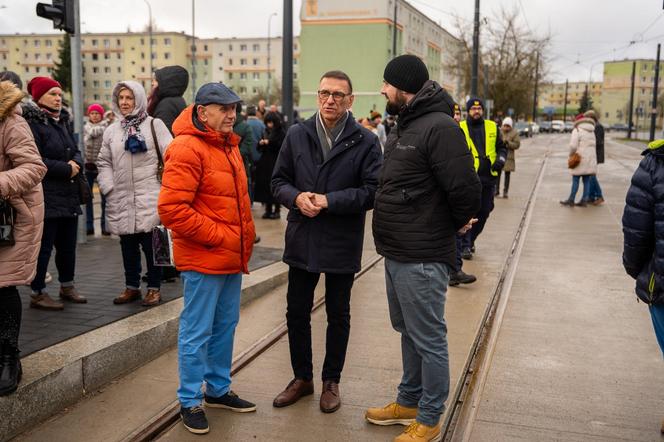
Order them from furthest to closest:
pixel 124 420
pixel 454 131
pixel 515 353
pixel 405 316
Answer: pixel 515 353 → pixel 124 420 → pixel 405 316 → pixel 454 131

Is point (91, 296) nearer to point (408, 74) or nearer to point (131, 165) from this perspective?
point (131, 165)

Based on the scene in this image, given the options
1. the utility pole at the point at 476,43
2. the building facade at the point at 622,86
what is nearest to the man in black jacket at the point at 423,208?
the utility pole at the point at 476,43

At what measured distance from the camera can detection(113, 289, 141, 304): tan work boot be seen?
5.64 metres

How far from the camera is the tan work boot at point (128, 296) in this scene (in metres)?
5.64

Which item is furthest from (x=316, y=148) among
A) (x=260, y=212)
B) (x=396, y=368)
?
(x=260, y=212)

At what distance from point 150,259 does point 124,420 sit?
1934 mm

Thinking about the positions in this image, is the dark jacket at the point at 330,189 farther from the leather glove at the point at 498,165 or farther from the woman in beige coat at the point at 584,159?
the woman in beige coat at the point at 584,159

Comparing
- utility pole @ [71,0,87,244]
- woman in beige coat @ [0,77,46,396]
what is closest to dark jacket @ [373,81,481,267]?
woman in beige coat @ [0,77,46,396]

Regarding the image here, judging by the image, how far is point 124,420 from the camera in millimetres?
3986

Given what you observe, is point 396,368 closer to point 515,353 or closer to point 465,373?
point 465,373

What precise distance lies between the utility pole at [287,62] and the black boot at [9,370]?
345 inches

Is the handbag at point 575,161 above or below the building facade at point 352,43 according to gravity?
below

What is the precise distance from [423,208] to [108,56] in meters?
125

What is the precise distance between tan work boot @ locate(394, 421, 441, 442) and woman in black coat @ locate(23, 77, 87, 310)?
9.89ft
